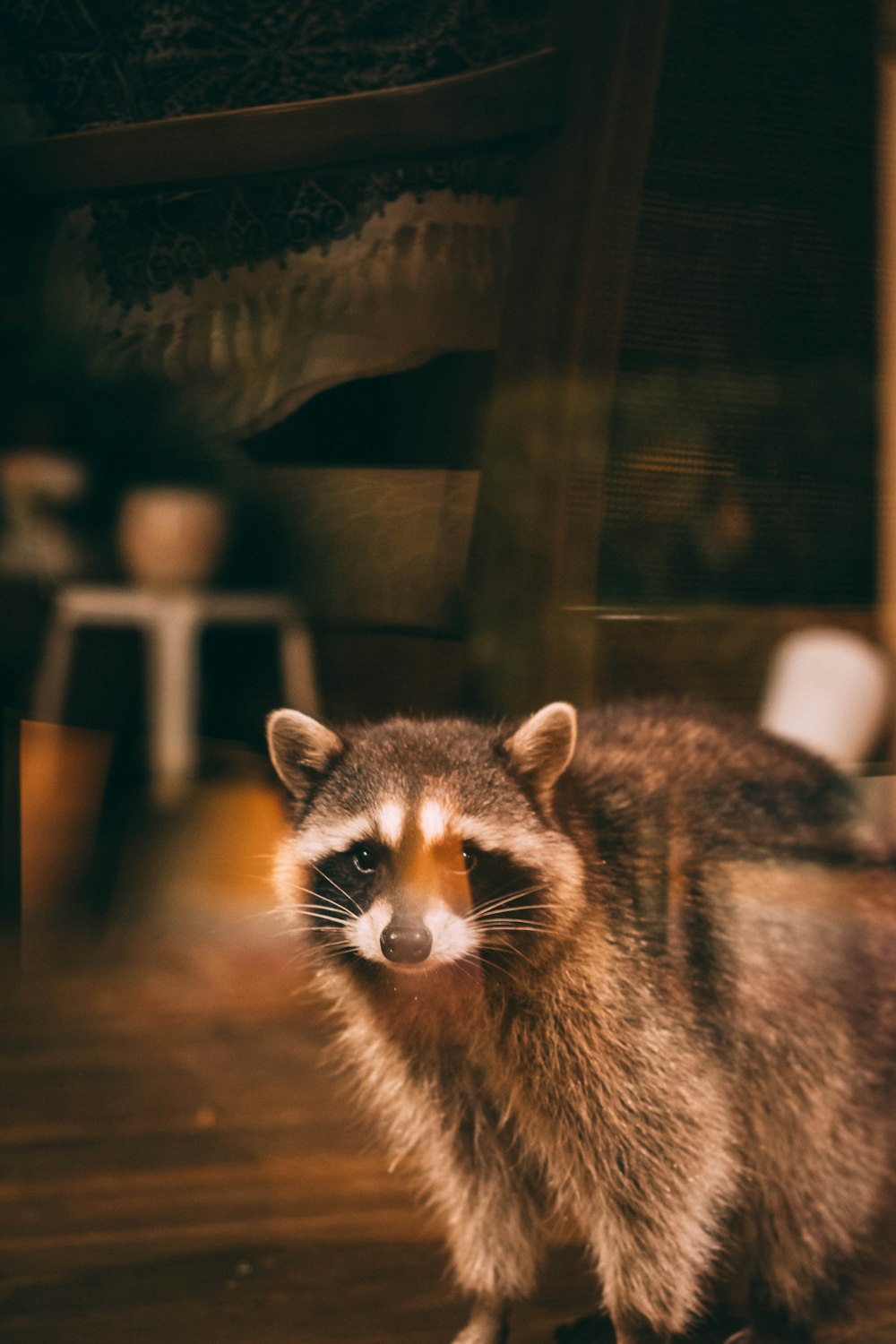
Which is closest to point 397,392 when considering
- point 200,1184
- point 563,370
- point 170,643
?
point 563,370

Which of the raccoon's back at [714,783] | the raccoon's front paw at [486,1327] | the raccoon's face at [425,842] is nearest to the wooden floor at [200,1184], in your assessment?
the raccoon's front paw at [486,1327]

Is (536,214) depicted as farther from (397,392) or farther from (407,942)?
(407,942)

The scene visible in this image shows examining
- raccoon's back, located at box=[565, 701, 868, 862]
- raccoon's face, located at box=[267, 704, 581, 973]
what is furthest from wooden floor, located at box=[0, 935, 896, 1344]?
raccoon's back, located at box=[565, 701, 868, 862]

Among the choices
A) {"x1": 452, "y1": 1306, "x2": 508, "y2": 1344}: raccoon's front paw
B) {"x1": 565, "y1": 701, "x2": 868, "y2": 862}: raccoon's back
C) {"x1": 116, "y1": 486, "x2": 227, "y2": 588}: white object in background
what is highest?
{"x1": 116, "y1": 486, "x2": 227, "y2": 588}: white object in background

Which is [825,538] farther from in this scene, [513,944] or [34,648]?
[34,648]

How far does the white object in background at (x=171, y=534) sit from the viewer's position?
0.90 metres

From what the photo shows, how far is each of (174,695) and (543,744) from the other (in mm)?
269

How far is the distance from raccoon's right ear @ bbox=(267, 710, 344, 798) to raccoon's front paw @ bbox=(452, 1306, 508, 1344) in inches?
14.5

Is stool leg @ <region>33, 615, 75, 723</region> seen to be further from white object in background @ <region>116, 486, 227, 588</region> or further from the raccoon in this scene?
the raccoon

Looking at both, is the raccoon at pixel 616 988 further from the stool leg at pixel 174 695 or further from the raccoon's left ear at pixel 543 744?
the stool leg at pixel 174 695

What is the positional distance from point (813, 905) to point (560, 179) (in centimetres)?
49

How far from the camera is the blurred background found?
84cm

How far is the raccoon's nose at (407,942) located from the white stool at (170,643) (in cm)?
22

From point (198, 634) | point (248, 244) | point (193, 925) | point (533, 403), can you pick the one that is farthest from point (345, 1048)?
point (248, 244)
